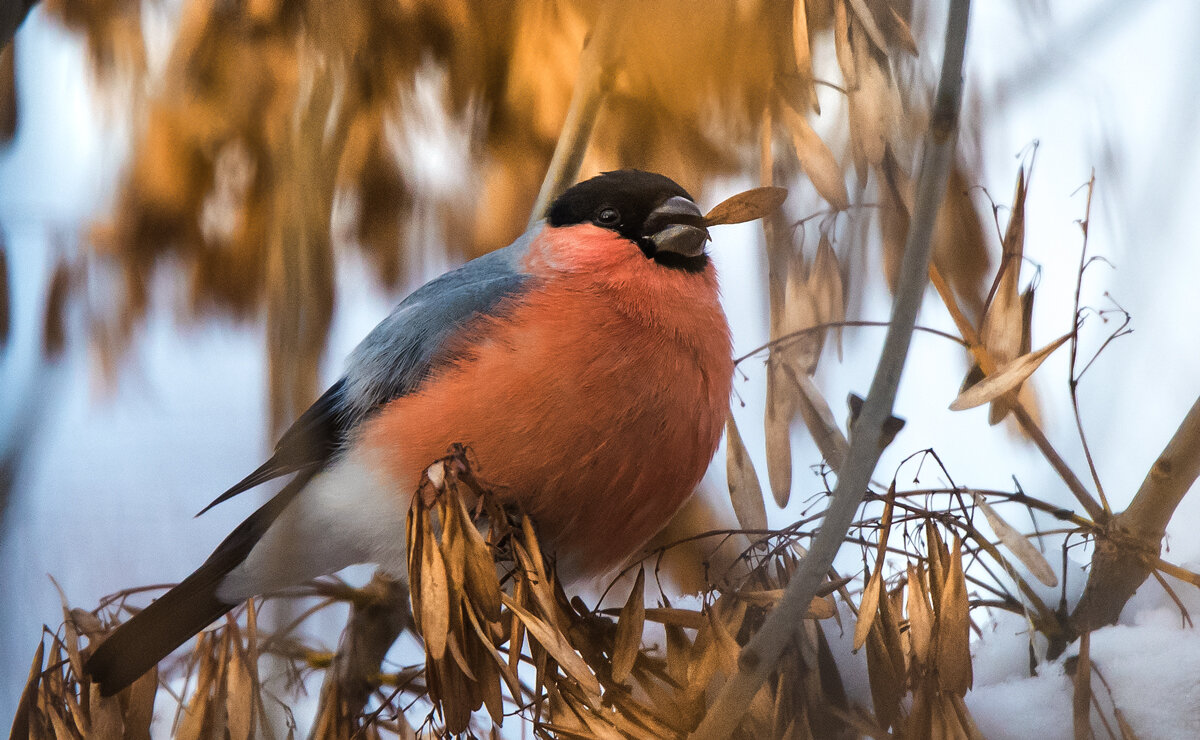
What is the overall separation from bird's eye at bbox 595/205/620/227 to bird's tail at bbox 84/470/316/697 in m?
0.27

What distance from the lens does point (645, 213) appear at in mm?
612

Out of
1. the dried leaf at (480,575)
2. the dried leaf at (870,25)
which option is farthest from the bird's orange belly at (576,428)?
the dried leaf at (870,25)

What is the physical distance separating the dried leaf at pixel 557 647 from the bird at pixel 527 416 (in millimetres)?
97

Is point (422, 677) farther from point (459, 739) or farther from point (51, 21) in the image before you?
point (51, 21)

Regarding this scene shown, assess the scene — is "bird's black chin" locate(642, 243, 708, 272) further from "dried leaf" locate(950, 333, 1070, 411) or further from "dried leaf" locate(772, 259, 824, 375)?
"dried leaf" locate(950, 333, 1070, 411)

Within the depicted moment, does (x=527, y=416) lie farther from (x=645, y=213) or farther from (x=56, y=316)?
(x=56, y=316)

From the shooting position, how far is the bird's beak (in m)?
0.60

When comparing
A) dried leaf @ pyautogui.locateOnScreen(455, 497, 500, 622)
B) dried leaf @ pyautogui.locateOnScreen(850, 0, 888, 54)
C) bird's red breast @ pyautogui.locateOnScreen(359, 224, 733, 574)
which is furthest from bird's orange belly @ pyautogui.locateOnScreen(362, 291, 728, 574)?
dried leaf @ pyautogui.locateOnScreen(850, 0, 888, 54)

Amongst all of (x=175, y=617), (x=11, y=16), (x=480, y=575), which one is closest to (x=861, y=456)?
(x=480, y=575)

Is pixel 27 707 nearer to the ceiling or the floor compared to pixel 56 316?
nearer to the floor

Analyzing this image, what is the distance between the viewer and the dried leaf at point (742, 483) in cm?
53

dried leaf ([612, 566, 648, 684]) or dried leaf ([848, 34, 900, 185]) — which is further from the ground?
dried leaf ([848, 34, 900, 185])

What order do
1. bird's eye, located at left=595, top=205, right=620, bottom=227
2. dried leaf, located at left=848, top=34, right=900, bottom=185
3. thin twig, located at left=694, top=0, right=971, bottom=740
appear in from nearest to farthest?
1. thin twig, located at left=694, top=0, right=971, bottom=740
2. dried leaf, located at left=848, top=34, right=900, bottom=185
3. bird's eye, located at left=595, top=205, right=620, bottom=227

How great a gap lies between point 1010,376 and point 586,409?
24 centimetres
